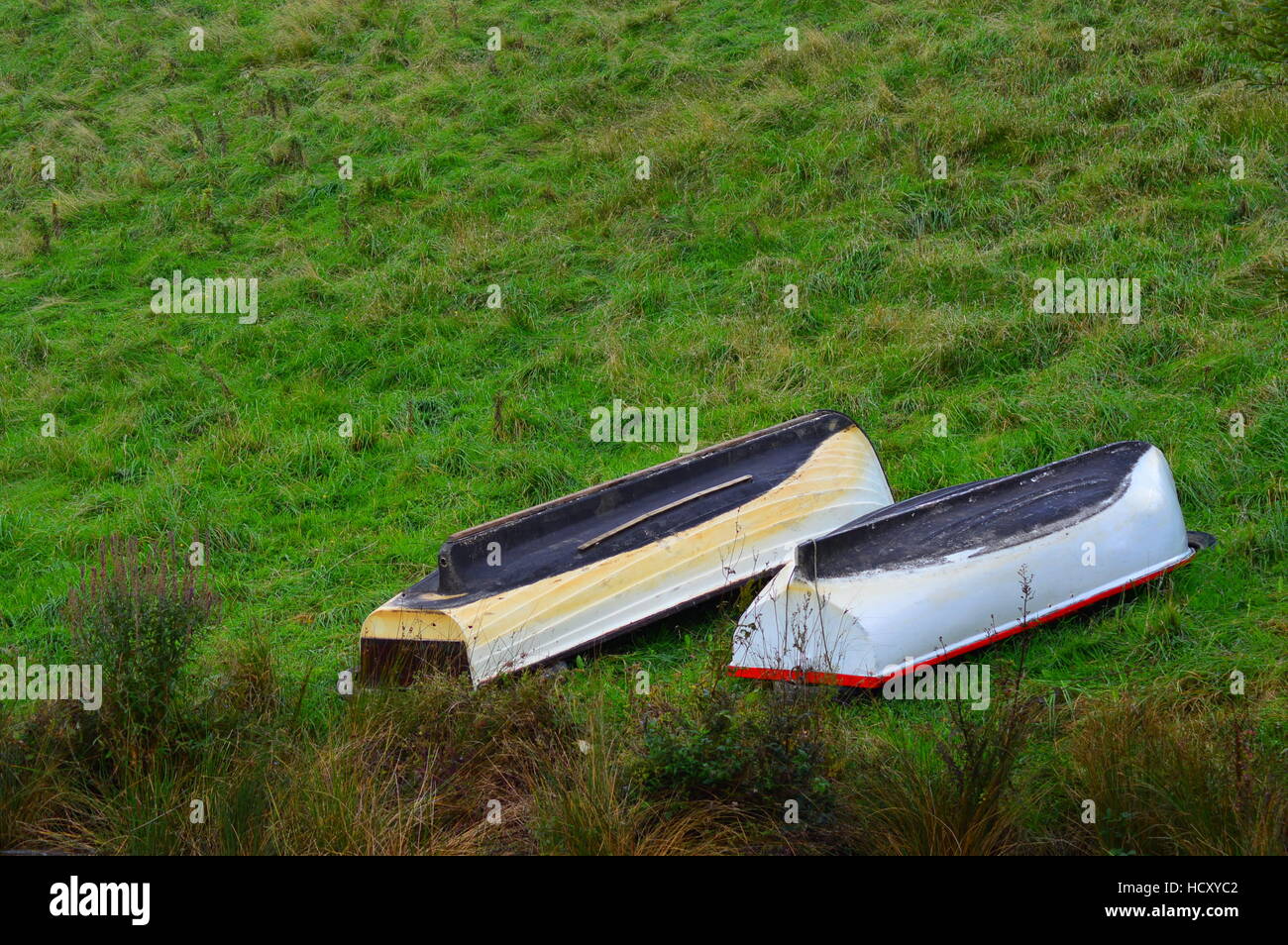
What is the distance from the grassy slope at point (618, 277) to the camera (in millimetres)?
6887

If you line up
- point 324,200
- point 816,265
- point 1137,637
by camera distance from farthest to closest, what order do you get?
point 324,200 → point 816,265 → point 1137,637

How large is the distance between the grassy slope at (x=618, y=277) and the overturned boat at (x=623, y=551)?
0.87 ft

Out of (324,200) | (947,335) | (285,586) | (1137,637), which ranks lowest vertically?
(1137,637)

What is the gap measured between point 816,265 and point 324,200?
5270 millimetres

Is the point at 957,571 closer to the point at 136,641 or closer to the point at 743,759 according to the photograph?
the point at 743,759

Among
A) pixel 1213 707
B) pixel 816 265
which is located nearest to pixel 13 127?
pixel 816 265

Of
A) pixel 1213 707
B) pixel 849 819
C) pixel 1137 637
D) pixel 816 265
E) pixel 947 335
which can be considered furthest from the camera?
pixel 816 265

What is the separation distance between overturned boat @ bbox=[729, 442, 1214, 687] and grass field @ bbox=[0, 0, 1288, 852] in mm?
190

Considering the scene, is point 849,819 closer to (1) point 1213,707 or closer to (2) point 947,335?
(1) point 1213,707

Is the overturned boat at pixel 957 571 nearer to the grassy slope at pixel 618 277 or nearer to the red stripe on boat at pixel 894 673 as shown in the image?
the red stripe on boat at pixel 894 673

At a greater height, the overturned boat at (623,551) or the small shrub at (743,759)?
the overturned boat at (623,551)

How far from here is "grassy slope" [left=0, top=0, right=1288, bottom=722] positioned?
6887 millimetres

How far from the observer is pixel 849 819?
3699 mm

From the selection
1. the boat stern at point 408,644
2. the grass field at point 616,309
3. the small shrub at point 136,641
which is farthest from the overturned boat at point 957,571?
the small shrub at point 136,641
